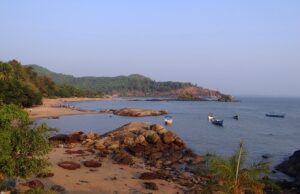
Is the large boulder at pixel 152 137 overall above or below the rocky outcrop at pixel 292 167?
above

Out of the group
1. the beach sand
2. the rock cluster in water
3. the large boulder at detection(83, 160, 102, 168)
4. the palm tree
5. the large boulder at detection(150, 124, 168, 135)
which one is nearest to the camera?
the palm tree

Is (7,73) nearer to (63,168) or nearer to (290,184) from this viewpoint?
(63,168)

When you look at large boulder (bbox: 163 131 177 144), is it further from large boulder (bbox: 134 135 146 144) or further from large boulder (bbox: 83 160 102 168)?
large boulder (bbox: 83 160 102 168)

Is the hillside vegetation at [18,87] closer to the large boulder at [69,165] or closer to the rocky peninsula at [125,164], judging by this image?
the rocky peninsula at [125,164]

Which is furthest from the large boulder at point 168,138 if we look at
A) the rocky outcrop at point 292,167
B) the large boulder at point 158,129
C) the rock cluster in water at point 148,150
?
the rocky outcrop at point 292,167

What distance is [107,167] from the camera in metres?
29.5

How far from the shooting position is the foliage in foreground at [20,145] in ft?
46.6

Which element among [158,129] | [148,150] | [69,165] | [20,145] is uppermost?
[20,145]

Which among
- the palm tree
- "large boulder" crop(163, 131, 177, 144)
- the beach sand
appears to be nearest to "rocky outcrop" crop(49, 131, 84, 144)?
"large boulder" crop(163, 131, 177, 144)

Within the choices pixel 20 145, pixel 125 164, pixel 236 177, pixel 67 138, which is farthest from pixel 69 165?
pixel 236 177

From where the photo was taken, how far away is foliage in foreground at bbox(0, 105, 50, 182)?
14.2m

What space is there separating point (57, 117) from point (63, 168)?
5202 centimetres

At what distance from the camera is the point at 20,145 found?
569 inches

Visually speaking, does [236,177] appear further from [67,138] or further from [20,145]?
[67,138]
